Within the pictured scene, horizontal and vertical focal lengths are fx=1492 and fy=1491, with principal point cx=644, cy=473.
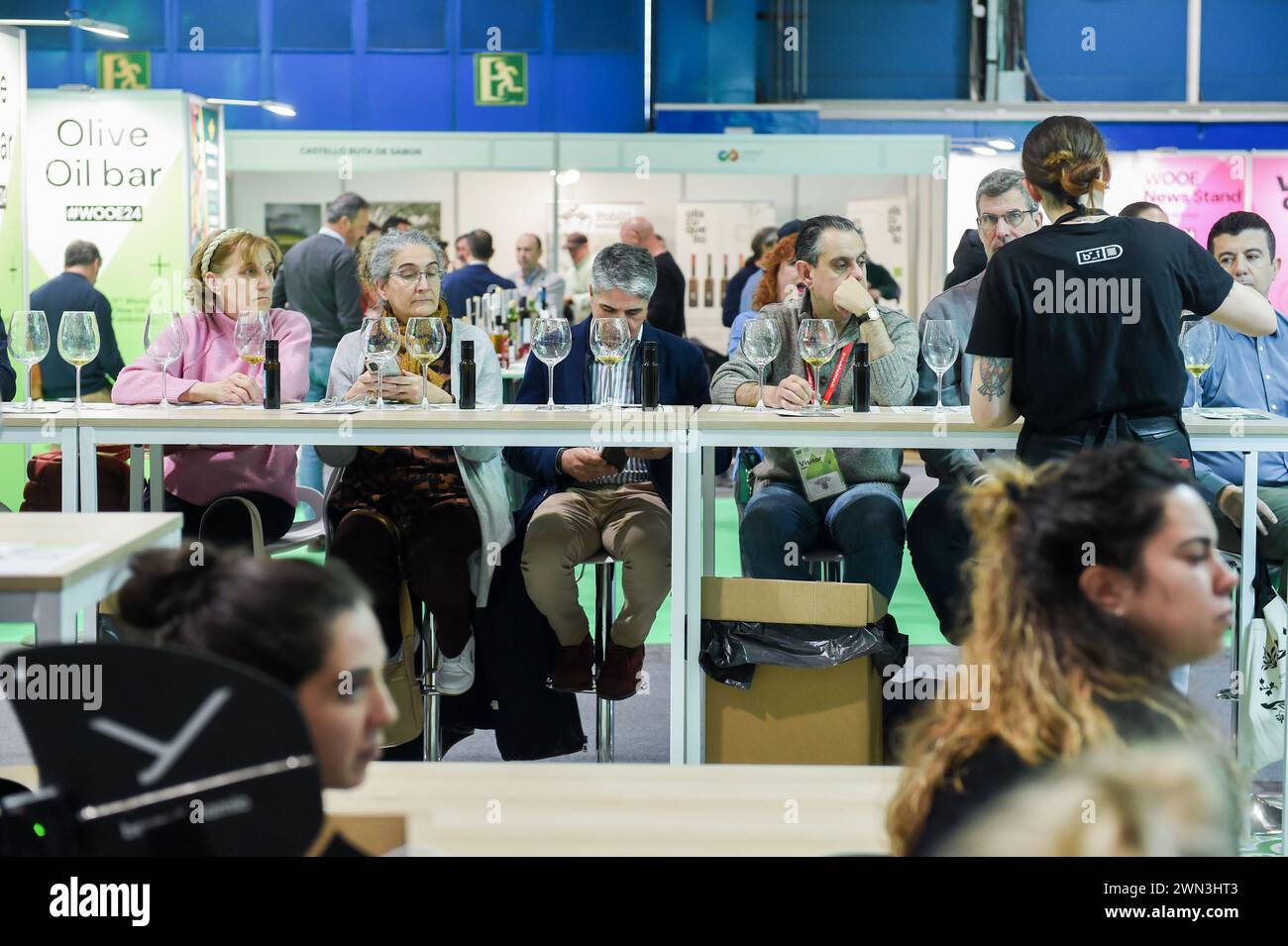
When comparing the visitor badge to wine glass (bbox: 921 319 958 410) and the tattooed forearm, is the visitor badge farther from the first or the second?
the tattooed forearm

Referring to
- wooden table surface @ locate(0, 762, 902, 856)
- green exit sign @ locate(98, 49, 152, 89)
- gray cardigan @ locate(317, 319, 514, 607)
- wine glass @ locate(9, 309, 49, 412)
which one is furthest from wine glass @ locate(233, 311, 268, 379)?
green exit sign @ locate(98, 49, 152, 89)

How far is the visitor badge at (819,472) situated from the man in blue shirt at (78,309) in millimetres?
4267

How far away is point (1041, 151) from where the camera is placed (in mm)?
2805

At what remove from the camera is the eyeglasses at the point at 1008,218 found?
12.4 ft

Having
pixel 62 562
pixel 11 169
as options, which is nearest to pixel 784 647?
pixel 62 562

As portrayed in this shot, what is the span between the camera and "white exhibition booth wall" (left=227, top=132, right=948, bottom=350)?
9.98 m

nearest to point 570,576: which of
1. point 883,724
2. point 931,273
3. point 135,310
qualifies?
point 883,724

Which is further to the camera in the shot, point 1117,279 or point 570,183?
point 570,183

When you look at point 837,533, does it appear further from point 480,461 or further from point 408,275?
point 408,275

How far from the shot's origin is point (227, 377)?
3605 mm

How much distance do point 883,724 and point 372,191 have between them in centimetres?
923

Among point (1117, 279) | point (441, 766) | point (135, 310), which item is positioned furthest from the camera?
point (135, 310)
